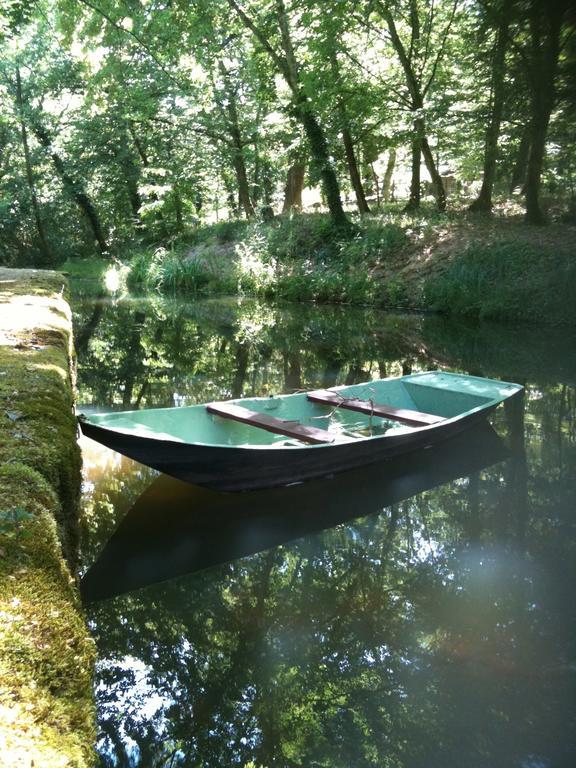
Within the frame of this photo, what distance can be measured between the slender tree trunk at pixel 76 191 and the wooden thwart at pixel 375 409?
934 inches

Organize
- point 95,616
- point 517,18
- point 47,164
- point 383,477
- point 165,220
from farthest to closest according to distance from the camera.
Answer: point 47,164 → point 165,220 → point 383,477 → point 95,616 → point 517,18

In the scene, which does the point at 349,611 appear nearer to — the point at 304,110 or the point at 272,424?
the point at 272,424

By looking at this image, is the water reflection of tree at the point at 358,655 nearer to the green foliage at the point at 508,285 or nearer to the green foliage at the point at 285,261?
the green foliage at the point at 508,285

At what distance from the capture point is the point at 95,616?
3.44 metres

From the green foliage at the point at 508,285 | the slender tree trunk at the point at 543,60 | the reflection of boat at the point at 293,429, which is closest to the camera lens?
the slender tree trunk at the point at 543,60

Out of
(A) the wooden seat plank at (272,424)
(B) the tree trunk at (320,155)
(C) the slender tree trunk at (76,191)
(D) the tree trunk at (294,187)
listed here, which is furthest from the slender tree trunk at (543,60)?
(C) the slender tree trunk at (76,191)

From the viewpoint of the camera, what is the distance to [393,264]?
17.0 metres

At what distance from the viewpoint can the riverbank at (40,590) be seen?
152 centimetres

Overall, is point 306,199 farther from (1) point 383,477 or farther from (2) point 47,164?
(1) point 383,477

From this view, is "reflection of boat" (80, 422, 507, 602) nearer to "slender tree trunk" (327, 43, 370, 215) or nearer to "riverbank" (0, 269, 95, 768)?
"riverbank" (0, 269, 95, 768)

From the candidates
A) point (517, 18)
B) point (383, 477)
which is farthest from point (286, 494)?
point (517, 18)

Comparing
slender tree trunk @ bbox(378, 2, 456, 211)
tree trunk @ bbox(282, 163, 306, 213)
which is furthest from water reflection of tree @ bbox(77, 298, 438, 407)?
tree trunk @ bbox(282, 163, 306, 213)

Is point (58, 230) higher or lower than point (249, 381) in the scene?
higher

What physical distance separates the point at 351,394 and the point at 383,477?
4.31 ft
